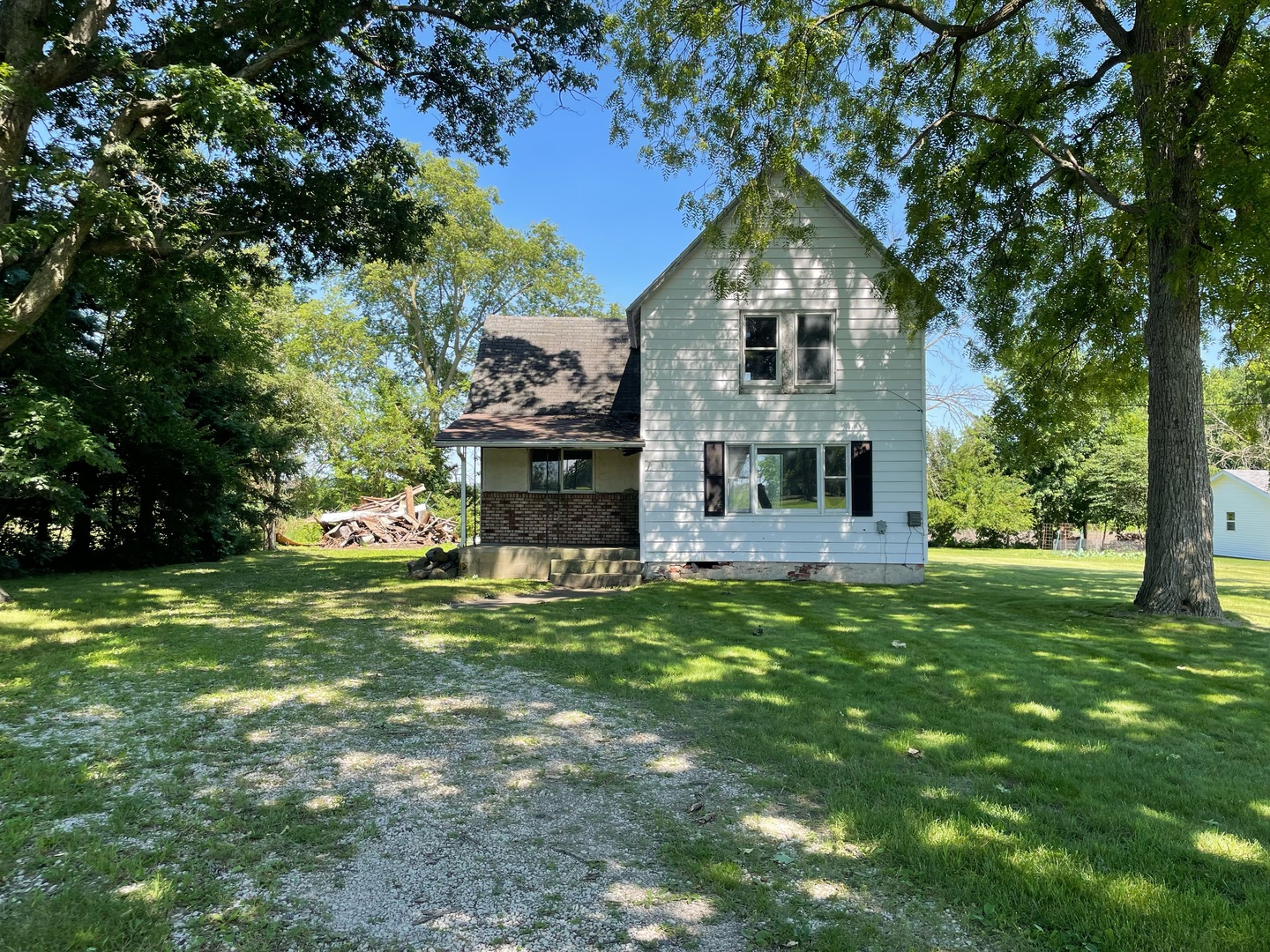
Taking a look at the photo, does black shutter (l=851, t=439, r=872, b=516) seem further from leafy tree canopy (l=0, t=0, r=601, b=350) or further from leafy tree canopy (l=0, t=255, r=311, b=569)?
leafy tree canopy (l=0, t=255, r=311, b=569)

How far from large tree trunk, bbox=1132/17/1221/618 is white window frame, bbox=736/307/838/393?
5.09m

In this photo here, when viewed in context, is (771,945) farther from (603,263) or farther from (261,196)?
(603,263)

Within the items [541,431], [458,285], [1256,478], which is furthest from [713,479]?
[1256,478]

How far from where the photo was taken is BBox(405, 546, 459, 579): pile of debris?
14.0m

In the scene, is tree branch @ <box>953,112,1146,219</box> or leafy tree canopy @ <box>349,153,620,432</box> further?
leafy tree canopy @ <box>349,153,620,432</box>

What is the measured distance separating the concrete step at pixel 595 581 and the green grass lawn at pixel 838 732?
72.1 inches

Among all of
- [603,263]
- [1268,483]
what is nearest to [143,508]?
[603,263]

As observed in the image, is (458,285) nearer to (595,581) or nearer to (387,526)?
(387,526)

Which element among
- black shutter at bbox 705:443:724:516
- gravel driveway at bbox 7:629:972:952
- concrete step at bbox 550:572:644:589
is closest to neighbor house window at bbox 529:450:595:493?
concrete step at bbox 550:572:644:589

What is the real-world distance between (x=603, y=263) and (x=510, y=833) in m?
38.8

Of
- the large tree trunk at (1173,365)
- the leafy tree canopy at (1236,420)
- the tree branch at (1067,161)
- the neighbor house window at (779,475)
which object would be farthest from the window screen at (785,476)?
the leafy tree canopy at (1236,420)

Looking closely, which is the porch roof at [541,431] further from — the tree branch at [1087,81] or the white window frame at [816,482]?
the tree branch at [1087,81]

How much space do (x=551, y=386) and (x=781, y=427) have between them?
620 cm

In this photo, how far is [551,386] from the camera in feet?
55.0
